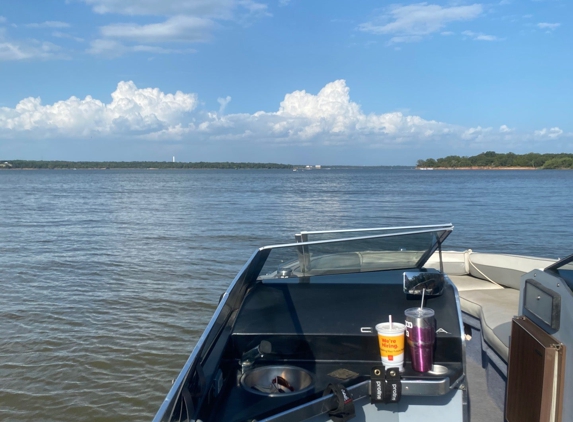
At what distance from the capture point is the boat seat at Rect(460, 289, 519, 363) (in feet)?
12.8

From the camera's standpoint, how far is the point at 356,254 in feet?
12.7

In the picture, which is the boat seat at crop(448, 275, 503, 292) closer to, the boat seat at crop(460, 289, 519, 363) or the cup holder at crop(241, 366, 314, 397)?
the boat seat at crop(460, 289, 519, 363)

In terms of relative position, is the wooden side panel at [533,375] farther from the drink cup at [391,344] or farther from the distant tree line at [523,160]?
the distant tree line at [523,160]

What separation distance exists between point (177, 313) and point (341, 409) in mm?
6322

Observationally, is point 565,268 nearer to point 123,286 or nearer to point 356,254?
point 356,254

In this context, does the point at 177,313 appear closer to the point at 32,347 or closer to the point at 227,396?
the point at 32,347

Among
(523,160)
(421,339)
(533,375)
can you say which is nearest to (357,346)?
(421,339)

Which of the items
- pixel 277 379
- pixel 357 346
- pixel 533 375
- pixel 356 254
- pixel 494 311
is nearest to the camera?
pixel 533 375

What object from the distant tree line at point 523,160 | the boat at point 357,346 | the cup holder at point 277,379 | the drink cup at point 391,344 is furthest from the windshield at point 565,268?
the distant tree line at point 523,160

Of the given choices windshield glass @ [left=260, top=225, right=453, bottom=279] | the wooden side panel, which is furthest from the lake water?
the wooden side panel

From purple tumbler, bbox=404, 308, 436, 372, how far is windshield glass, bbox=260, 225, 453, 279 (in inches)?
37.7

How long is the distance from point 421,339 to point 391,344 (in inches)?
6.0

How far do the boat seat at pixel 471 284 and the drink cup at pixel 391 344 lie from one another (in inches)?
117

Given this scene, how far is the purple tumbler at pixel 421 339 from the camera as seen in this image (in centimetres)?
276
